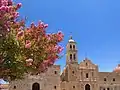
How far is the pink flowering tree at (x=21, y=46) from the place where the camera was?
12.5 metres

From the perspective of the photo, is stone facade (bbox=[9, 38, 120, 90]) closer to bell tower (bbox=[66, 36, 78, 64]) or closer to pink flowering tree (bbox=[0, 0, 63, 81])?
bell tower (bbox=[66, 36, 78, 64])

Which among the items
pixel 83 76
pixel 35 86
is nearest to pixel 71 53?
pixel 83 76

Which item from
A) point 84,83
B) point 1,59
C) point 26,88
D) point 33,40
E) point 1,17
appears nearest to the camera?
point 1,17

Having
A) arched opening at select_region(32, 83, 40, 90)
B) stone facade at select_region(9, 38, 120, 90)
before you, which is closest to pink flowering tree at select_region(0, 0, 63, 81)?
arched opening at select_region(32, 83, 40, 90)

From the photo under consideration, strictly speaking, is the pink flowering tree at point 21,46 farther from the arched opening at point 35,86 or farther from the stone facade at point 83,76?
the stone facade at point 83,76

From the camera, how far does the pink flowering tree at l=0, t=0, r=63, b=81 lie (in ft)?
41.1

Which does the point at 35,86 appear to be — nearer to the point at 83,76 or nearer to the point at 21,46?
the point at 83,76

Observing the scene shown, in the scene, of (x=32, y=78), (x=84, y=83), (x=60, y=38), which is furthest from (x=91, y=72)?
(x=60, y=38)

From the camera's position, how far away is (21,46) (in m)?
13.1

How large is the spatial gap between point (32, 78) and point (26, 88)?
244cm

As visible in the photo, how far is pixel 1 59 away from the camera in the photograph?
12.8m

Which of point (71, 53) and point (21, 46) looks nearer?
point (21, 46)

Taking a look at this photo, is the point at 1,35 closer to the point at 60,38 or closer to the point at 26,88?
the point at 60,38

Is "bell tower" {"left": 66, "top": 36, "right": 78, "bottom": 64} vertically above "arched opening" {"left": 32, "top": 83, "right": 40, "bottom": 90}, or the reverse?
"bell tower" {"left": 66, "top": 36, "right": 78, "bottom": 64}
